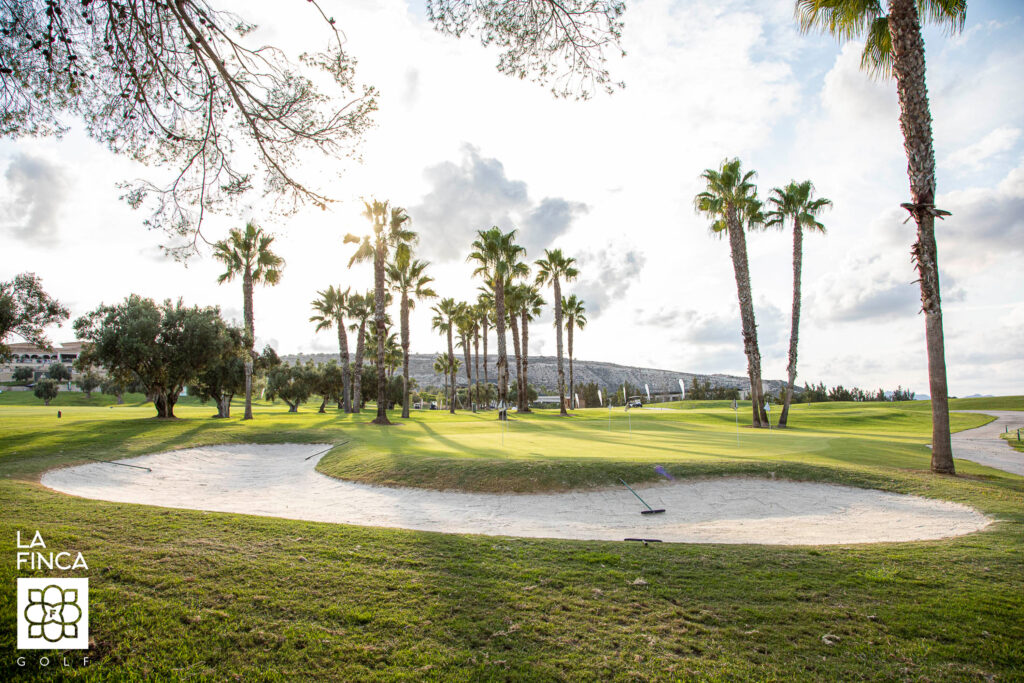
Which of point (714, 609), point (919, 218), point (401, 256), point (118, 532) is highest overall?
point (401, 256)

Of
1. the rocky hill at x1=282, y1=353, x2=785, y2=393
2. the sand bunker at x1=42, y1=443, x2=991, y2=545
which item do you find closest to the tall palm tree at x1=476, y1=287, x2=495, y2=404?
the sand bunker at x1=42, y1=443, x2=991, y2=545

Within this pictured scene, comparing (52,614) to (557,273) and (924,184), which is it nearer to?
(924,184)

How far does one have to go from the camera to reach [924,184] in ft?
44.5

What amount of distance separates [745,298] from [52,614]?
31.0 metres

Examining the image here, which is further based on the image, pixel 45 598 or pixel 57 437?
pixel 57 437

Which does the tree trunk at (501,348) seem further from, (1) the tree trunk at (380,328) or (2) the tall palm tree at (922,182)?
(2) the tall palm tree at (922,182)

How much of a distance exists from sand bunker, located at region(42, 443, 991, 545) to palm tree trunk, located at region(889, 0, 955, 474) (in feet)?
13.0

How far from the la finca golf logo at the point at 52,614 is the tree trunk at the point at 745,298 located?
30.6 meters

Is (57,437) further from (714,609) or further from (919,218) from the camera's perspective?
(919,218)

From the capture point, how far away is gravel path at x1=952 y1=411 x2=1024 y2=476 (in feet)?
57.2

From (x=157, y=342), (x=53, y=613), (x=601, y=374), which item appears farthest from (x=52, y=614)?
(x=601, y=374)

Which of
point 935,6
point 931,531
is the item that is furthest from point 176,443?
point 935,6

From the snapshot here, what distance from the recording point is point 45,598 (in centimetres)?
420

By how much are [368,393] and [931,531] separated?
59.3 m
